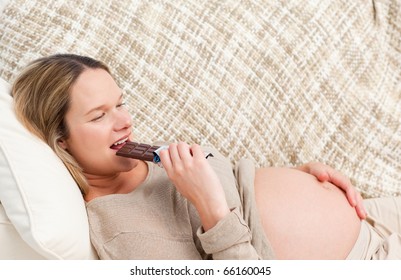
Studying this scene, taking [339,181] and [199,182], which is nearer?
[199,182]

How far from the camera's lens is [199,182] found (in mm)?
1191

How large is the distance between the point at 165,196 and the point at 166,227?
0.32ft

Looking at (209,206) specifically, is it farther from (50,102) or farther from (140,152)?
(50,102)

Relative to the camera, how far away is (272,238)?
4.37 feet

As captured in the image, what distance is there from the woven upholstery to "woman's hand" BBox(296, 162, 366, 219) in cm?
19

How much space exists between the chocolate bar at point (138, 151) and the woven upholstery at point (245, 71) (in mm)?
338

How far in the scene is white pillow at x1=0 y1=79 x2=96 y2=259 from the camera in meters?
1.12

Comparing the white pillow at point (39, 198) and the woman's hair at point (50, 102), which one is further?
the woman's hair at point (50, 102)

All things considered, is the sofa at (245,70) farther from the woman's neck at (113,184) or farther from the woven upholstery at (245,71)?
the woman's neck at (113,184)

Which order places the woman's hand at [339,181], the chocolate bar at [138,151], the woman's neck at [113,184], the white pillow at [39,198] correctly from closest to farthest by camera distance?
the white pillow at [39,198] → the chocolate bar at [138,151] → the woman's neck at [113,184] → the woman's hand at [339,181]

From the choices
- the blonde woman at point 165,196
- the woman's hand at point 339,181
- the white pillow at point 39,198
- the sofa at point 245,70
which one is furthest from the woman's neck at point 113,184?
the woman's hand at point 339,181

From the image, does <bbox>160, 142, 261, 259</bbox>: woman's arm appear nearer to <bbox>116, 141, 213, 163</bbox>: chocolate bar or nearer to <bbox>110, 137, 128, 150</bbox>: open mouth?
<bbox>116, 141, 213, 163</bbox>: chocolate bar

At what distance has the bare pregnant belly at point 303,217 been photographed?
4.39 ft

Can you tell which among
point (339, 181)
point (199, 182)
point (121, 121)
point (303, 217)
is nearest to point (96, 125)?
point (121, 121)
